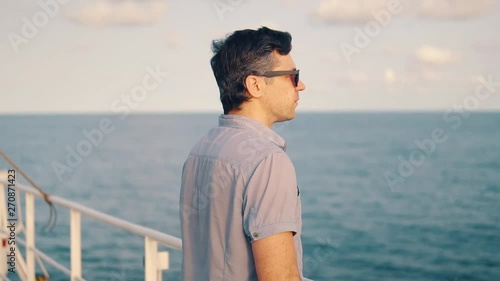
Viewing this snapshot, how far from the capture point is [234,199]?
4.62ft

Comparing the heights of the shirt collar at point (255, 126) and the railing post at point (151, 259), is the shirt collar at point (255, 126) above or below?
above

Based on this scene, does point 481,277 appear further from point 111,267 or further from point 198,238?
point 198,238

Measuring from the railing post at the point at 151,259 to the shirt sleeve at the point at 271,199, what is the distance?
110cm

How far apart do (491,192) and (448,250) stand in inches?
591

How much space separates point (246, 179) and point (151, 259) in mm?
1187

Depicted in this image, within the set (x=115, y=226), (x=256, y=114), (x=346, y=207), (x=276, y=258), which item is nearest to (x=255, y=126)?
(x=256, y=114)

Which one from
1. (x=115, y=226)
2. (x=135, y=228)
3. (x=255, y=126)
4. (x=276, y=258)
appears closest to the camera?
(x=276, y=258)

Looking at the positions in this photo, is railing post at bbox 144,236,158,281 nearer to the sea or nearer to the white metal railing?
the white metal railing

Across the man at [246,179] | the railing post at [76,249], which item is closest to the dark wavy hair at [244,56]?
the man at [246,179]

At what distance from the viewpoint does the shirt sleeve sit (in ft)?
4.42

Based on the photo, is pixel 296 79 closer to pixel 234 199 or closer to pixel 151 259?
pixel 234 199

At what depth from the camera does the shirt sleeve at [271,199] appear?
1346 millimetres

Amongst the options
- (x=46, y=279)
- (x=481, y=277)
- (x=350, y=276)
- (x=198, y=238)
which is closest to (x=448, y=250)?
(x=481, y=277)

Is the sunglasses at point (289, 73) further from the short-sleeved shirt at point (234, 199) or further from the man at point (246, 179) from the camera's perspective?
the short-sleeved shirt at point (234, 199)
